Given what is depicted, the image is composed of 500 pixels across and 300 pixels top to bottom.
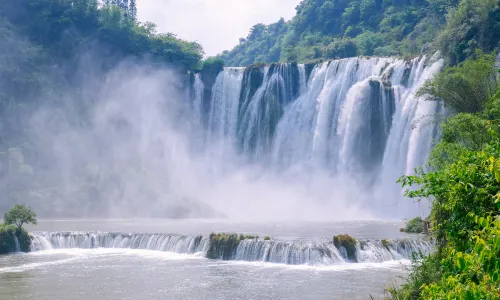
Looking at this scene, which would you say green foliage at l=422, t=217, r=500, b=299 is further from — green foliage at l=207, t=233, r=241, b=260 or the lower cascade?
green foliage at l=207, t=233, r=241, b=260

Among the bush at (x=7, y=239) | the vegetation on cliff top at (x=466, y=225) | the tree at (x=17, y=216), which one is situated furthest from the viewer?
the tree at (x=17, y=216)

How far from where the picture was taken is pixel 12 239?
3142cm

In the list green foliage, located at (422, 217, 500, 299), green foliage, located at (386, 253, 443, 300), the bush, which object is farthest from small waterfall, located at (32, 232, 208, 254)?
green foliage, located at (422, 217, 500, 299)

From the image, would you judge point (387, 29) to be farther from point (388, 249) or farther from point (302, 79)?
point (388, 249)

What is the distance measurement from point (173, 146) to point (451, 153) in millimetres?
44551

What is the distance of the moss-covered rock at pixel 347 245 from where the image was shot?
2509cm

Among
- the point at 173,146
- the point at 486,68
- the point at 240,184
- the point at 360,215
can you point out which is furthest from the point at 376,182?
the point at 173,146

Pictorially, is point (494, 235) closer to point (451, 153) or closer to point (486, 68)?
point (451, 153)

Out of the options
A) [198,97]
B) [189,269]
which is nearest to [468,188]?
[189,269]

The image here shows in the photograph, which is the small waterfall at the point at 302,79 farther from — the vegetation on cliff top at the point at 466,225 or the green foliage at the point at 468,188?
the green foliage at the point at 468,188

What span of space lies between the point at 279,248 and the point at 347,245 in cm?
307

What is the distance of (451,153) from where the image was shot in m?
19.4

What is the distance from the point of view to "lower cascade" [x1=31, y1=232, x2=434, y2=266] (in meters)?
25.0

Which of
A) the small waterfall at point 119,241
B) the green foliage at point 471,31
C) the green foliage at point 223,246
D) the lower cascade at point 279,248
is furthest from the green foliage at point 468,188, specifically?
the green foliage at point 471,31
